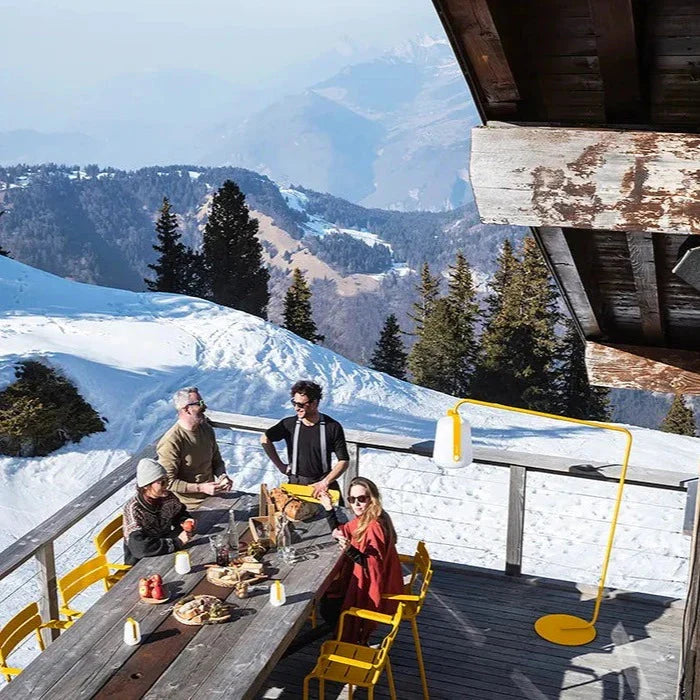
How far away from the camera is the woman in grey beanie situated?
4148mm

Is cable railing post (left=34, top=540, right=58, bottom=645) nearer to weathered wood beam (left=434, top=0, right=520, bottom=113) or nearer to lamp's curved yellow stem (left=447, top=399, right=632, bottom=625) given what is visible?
lamp's curved yellow stem (left=447, top=399, right=632, bottom=625)

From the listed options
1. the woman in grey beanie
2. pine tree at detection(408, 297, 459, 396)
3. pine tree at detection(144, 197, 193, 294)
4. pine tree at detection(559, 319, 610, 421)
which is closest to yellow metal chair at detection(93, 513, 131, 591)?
the woman in grey beanie

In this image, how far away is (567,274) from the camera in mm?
2402

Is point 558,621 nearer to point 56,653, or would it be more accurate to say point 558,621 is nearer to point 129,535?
point 129,535

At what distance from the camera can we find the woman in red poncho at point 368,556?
158 inches

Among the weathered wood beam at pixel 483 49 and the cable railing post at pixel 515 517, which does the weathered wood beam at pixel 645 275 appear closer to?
the weathered wood beam at pixel 483 49

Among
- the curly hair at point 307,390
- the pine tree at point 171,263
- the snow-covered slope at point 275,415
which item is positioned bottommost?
the snow-covered slope at point 275,415

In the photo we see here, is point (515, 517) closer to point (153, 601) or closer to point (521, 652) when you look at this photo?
point (521, 652)

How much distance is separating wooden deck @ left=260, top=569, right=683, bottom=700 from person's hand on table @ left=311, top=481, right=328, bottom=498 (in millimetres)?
804

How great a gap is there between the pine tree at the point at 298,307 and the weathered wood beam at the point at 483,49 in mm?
29734

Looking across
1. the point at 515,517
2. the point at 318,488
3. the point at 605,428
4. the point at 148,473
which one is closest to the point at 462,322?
the point at 515,517

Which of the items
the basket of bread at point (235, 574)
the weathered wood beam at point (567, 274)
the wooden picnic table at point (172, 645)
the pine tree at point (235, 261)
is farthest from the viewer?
the pine tree at point (235, 261)

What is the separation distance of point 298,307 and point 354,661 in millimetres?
28256

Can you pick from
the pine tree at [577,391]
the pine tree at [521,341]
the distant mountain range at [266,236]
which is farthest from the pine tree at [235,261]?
the distant mountain range at [266,236]
